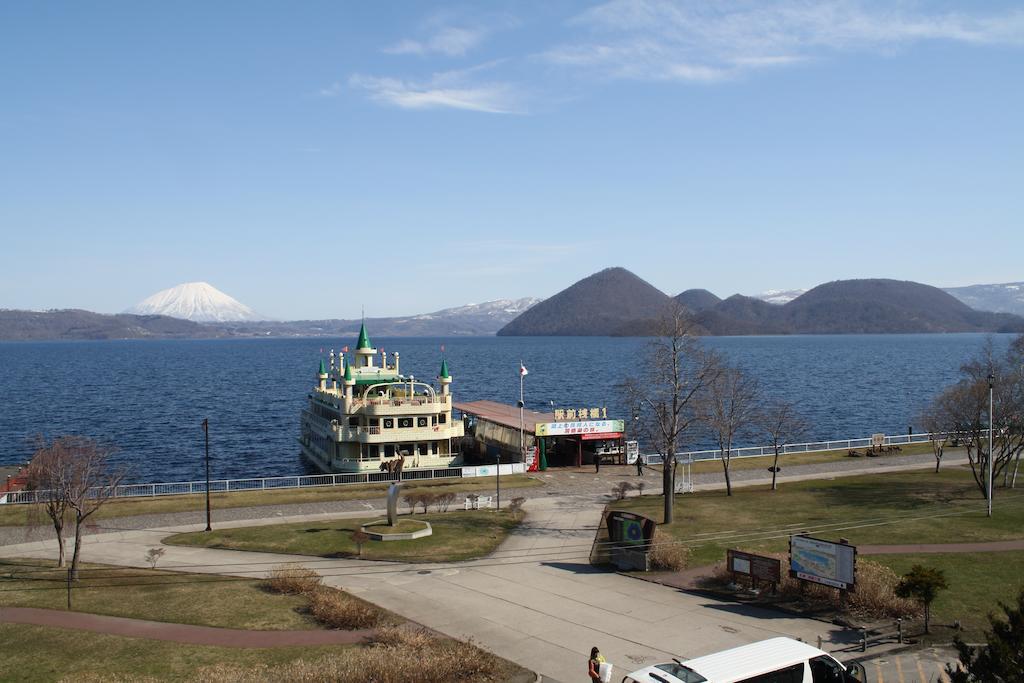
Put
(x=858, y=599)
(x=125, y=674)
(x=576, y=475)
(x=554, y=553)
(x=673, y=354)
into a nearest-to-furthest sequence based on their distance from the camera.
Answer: (x=125, y=674) < (x=858, y=599) < (x=554, y=553) < (x=673, y=354) < (x=576, y=475)

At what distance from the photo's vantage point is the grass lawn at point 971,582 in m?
23.6

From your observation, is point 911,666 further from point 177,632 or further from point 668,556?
point 177,632

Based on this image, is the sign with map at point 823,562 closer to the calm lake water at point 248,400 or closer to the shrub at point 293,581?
the shrub at point 293,581

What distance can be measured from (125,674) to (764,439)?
69.2 meters

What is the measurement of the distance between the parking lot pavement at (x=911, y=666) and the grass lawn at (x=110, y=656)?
547 inches

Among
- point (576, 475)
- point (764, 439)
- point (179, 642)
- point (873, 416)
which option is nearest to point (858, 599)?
point (179, 642)

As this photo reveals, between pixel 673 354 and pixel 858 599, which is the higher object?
pixel 673 354

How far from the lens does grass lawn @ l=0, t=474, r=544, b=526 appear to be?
40406 millimetres

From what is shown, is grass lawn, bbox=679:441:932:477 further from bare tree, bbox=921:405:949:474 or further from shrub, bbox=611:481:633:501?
shrub, bbox=611:481:633:501

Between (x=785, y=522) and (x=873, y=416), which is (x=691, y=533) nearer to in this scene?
(x=785, y=522)

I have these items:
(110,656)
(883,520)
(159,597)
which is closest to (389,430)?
(159,597)

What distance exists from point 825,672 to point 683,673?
136 inches

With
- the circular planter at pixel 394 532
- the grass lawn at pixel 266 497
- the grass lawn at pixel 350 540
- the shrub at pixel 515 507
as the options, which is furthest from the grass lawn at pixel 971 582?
the grass lawn at pixel 266 497

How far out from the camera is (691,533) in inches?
1373
